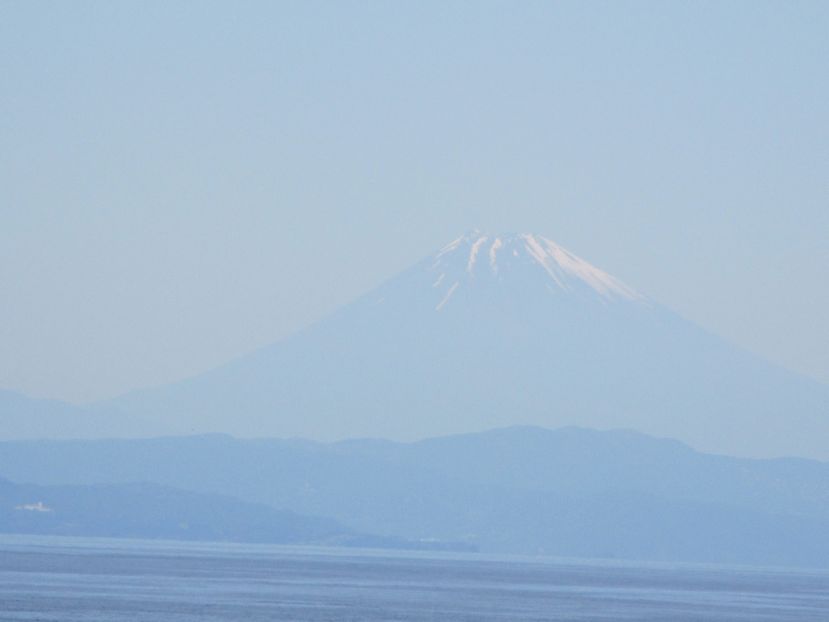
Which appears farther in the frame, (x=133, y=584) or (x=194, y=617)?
(x=133, y=584)

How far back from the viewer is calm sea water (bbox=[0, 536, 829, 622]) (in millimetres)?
79562

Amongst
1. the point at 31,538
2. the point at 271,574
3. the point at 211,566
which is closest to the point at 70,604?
the point at 271,574

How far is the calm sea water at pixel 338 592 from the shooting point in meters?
79.6

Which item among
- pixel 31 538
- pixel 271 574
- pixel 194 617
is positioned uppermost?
pixel 31 538

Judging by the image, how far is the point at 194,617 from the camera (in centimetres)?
7356

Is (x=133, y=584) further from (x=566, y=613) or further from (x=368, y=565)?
(x=368, y=565)

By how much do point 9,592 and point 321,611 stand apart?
14030 mm

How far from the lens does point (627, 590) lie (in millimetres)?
119312

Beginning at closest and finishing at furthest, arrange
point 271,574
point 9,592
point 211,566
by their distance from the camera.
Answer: point 9,592
point 271,574
point 211,566

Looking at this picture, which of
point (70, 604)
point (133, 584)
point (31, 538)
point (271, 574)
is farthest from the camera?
point (31, 538)

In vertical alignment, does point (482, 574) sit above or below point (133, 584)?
above

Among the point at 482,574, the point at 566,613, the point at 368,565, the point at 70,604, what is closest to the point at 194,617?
the point at 70,604

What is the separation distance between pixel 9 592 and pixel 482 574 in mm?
60219

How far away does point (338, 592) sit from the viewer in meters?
99.4
